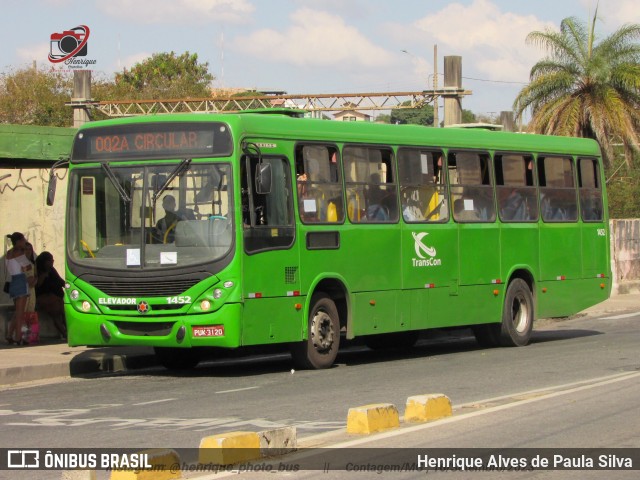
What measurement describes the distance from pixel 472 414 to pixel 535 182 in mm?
10227

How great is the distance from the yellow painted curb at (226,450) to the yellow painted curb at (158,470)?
1.13 ft

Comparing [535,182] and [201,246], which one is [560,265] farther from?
[201,246]

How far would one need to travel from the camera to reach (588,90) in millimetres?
35031

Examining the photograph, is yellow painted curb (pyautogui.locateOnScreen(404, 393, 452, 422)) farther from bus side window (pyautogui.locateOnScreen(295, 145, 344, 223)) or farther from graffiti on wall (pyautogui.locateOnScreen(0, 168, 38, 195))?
graffiti on wall (pyautogui.locateOnScreen(0, 168, 38, 195))

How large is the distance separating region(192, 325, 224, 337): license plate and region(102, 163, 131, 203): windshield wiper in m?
1.91

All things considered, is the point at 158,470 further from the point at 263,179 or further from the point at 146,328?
the point at 263,179

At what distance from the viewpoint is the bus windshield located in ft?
47.5

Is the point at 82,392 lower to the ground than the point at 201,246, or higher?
lower

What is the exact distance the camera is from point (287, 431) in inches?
339

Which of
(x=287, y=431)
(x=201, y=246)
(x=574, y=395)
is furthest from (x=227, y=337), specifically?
(x=287, y=431)

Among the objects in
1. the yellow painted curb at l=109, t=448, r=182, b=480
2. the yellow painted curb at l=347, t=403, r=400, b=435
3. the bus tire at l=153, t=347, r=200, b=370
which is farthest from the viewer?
the bus tire at l=153, t=347, r=200, b=370

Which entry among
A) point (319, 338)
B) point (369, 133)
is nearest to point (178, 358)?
point (319, 338)

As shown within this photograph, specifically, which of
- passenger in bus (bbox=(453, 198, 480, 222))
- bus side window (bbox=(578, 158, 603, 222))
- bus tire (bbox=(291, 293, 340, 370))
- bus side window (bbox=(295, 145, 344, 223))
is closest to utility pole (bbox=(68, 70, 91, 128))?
bus side window (bbox=(578, 158, 603, 222))

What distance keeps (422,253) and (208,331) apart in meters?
4.39
